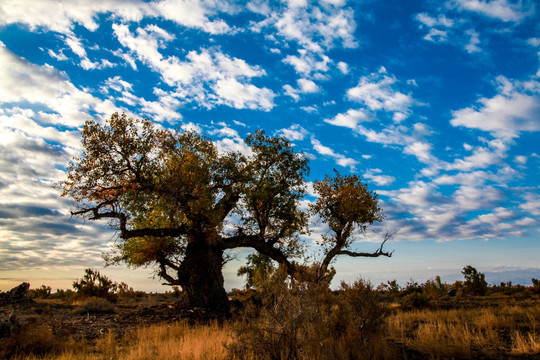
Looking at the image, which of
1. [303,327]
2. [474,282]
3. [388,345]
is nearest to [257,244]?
[388,345]

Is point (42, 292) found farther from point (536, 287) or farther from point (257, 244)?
point (536, 287)

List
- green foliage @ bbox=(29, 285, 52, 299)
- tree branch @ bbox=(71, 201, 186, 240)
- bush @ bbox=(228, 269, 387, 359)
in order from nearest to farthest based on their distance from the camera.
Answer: bush @ bbox=(228, 269, 387, 359)
tree branch @ bbox=(71, 201, 186, 240)
green foliage @ bbox=(29, 285, 52, 299)

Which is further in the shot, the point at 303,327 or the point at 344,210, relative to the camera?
the point at 344,210

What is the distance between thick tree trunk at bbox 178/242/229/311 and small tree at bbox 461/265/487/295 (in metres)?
22.5

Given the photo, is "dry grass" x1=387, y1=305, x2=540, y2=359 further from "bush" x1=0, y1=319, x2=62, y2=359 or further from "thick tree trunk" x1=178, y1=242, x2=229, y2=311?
"bush" x1=0, y1=319, x2=62, y2=359

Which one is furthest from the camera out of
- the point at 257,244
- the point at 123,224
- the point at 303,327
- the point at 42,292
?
the point at 42,292

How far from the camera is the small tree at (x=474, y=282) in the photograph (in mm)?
30094

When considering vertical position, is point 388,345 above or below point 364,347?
below

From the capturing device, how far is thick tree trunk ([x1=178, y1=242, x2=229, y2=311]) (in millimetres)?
20255

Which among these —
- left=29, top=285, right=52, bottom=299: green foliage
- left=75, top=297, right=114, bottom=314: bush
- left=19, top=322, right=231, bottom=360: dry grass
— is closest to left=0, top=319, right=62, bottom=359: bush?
left=19, top=322, right=231, bottom=360: dry grass

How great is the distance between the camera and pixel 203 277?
67.8 ft

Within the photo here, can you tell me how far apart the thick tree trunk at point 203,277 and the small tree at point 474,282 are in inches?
885

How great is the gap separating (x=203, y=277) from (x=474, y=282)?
24.2 m

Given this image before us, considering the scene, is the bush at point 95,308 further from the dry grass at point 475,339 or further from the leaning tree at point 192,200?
the dry grass at point 475,339
